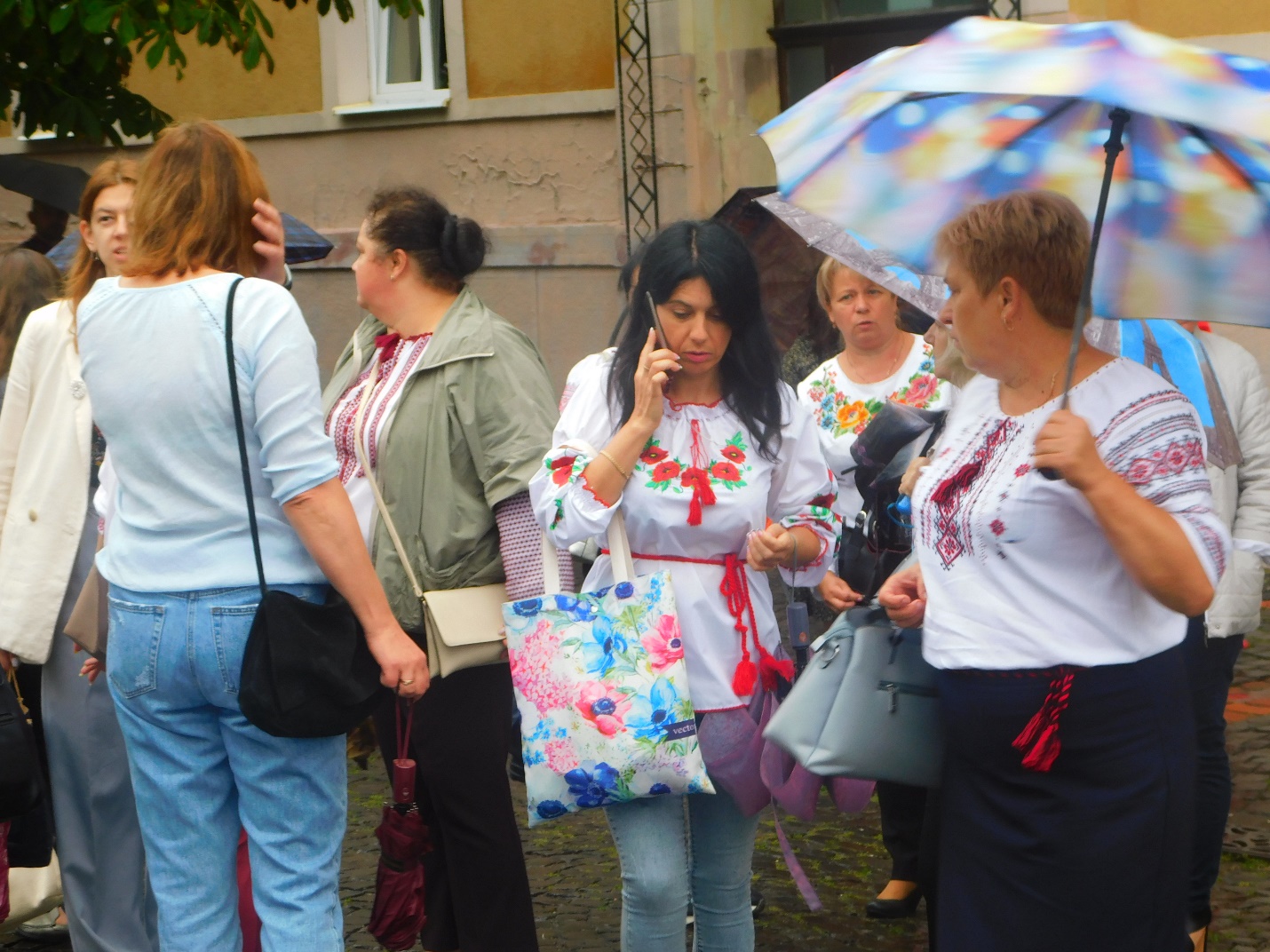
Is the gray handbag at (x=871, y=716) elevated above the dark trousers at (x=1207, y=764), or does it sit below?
above

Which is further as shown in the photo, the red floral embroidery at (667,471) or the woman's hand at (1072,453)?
the red floral embroidery at (667,471)

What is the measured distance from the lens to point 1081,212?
2.96 m

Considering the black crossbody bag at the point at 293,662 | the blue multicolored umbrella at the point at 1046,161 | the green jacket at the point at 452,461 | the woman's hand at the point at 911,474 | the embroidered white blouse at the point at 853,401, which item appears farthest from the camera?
the embroidered white blouse at the point at 853,401

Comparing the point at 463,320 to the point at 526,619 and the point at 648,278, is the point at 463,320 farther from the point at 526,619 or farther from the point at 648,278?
the point at 526,619

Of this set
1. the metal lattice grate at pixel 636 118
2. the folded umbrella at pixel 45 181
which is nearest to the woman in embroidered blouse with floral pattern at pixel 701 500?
the folded umbrella at pixel 45 181

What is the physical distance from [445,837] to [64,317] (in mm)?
1628

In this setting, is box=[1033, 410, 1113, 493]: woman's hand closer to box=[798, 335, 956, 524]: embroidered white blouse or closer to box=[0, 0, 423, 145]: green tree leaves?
box=[798, 335, 956, 524]: embroidered white blouse

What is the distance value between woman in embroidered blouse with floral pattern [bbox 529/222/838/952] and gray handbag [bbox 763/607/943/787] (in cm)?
32

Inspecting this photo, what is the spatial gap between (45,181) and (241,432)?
555cm

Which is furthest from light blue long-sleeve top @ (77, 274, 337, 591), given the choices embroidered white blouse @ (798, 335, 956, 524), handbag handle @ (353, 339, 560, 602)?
embroidered white blouse @ (798, 335, 956, 524)

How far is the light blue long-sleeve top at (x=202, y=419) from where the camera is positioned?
3.12m

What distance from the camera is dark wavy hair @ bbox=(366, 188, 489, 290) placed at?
409cm

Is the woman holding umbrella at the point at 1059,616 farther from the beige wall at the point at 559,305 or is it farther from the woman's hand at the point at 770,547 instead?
the beige wall at the point at 559,305

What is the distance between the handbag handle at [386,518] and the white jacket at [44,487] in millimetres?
684
